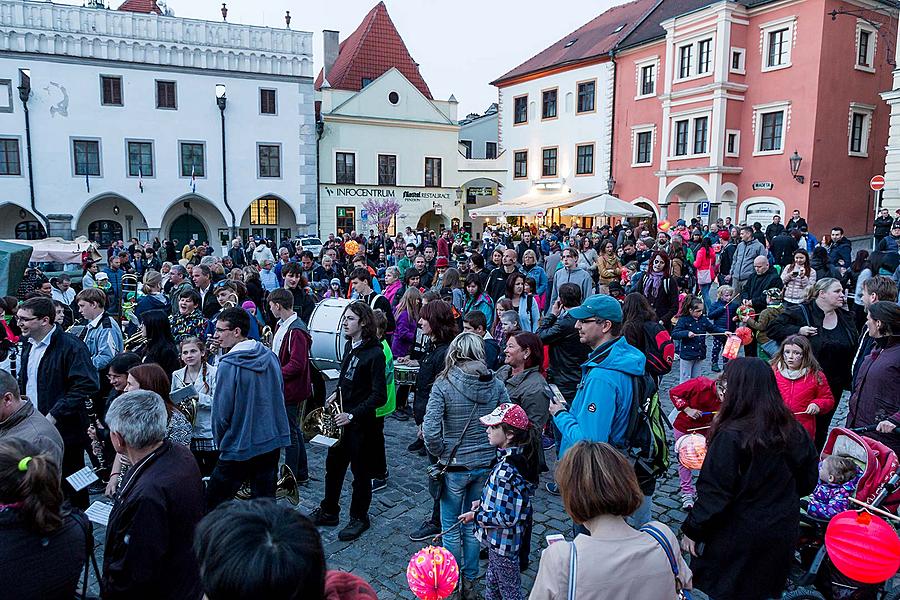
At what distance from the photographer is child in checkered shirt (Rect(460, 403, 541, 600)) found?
12.3 feet

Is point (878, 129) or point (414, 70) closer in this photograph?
point (878, 129)

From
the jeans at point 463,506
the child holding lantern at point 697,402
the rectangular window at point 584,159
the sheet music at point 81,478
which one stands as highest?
the rectangular window at point 584,159

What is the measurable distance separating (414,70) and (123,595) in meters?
39.5

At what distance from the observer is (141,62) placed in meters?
27.7

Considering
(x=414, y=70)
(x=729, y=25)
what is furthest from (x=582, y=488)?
(x=414, y=70)

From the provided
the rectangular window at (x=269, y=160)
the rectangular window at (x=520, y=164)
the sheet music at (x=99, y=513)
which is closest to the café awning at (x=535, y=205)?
the rectangular window at (x=520, y=164)

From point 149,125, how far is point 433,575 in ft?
99.3

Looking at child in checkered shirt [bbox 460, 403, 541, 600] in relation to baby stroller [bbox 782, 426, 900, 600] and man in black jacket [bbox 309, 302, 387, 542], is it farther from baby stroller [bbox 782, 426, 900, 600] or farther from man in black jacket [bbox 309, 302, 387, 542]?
baby stroller [bbox 782, 426, 900, 600]

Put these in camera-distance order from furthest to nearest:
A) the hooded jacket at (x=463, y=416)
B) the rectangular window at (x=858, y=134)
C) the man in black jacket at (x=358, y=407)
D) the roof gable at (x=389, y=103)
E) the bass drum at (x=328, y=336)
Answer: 1. the roof gable at (x=389, y=103)
2. the rectangular window at (x=858, y=134)
3. the bass drum at (x=328, y=336)
4. the man in black jacket at (x=358, y=407)
5. the hooded jacket at (x=463, y=416)

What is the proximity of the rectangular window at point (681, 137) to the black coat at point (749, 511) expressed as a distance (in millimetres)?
26471

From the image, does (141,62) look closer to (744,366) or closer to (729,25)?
(729,25)

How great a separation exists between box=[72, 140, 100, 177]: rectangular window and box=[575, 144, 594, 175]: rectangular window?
23046mm

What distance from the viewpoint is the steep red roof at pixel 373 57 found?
36.4 m

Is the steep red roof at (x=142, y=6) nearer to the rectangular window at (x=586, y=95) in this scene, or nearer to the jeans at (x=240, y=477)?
the rectangular window at (x=586, y=95)
